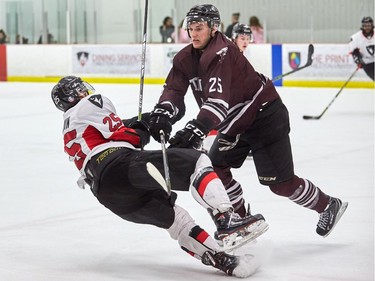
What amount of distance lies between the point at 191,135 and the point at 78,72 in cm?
1045

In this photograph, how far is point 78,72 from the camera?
13422 millimetres

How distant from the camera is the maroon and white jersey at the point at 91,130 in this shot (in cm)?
328

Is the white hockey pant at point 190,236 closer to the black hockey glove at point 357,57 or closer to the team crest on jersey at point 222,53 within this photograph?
the team crest on jersey at point 222,53

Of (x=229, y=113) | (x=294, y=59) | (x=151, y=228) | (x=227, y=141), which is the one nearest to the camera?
(x=229, y=113)

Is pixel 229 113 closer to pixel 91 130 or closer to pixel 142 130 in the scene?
pixel 142 130

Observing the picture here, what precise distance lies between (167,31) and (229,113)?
9575mm

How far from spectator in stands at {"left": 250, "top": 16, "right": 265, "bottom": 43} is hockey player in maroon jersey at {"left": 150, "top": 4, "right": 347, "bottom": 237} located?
28.9 ft

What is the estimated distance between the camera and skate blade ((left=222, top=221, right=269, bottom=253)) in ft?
9.78

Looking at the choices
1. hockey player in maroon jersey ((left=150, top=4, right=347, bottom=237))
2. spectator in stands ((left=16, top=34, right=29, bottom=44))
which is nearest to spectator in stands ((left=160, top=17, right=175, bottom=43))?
spectator in stands ((left=16, top=34, right=29, bottom=44))

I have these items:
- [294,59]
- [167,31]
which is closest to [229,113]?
[294,59]

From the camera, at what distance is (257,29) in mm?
12516

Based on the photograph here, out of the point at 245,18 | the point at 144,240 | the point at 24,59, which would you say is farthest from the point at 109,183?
the point at 24,59

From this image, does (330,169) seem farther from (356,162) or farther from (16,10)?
(16,10)

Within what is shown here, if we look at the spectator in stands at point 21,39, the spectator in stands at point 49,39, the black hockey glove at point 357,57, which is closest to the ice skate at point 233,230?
the black hockey glove at point 357,57
